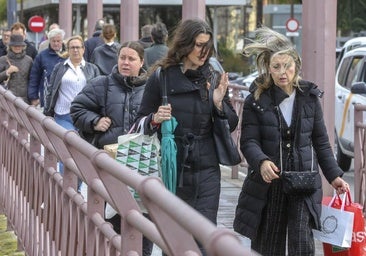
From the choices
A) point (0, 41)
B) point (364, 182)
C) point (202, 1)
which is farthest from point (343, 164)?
point (0, 41)

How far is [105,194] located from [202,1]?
11.3 metres

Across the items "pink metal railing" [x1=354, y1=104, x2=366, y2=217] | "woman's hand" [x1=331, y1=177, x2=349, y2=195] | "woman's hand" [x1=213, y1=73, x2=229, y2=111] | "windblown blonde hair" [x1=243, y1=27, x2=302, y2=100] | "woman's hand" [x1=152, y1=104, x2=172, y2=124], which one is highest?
"windblown blonde hair" [x1=243, y1=27, x2=302, y2=100]

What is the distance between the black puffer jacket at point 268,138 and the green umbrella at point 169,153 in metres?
0.42

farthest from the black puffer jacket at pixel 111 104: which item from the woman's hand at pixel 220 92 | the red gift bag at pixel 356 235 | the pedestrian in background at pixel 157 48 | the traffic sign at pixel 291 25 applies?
the traffic sign at pixel 291 25

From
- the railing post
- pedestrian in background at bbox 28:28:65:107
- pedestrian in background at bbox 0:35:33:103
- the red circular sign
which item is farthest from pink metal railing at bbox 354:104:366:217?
the red circular sign

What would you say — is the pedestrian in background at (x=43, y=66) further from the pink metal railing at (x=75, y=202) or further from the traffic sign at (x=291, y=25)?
the traffic sign at (x=291, y=25)

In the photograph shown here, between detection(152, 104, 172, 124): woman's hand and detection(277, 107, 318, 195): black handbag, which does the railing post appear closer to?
detection(277, 107, 318, 195): black handbag

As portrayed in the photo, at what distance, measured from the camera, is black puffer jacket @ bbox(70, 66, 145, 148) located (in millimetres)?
7887

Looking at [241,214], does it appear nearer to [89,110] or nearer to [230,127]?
[230,127]

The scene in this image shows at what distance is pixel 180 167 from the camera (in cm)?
670

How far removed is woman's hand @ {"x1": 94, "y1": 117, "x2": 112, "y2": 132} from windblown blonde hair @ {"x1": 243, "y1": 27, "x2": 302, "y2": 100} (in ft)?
4.53

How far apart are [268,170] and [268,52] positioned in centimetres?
72

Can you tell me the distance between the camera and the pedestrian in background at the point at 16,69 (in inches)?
615

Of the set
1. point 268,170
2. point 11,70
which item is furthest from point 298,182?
point 11,70
